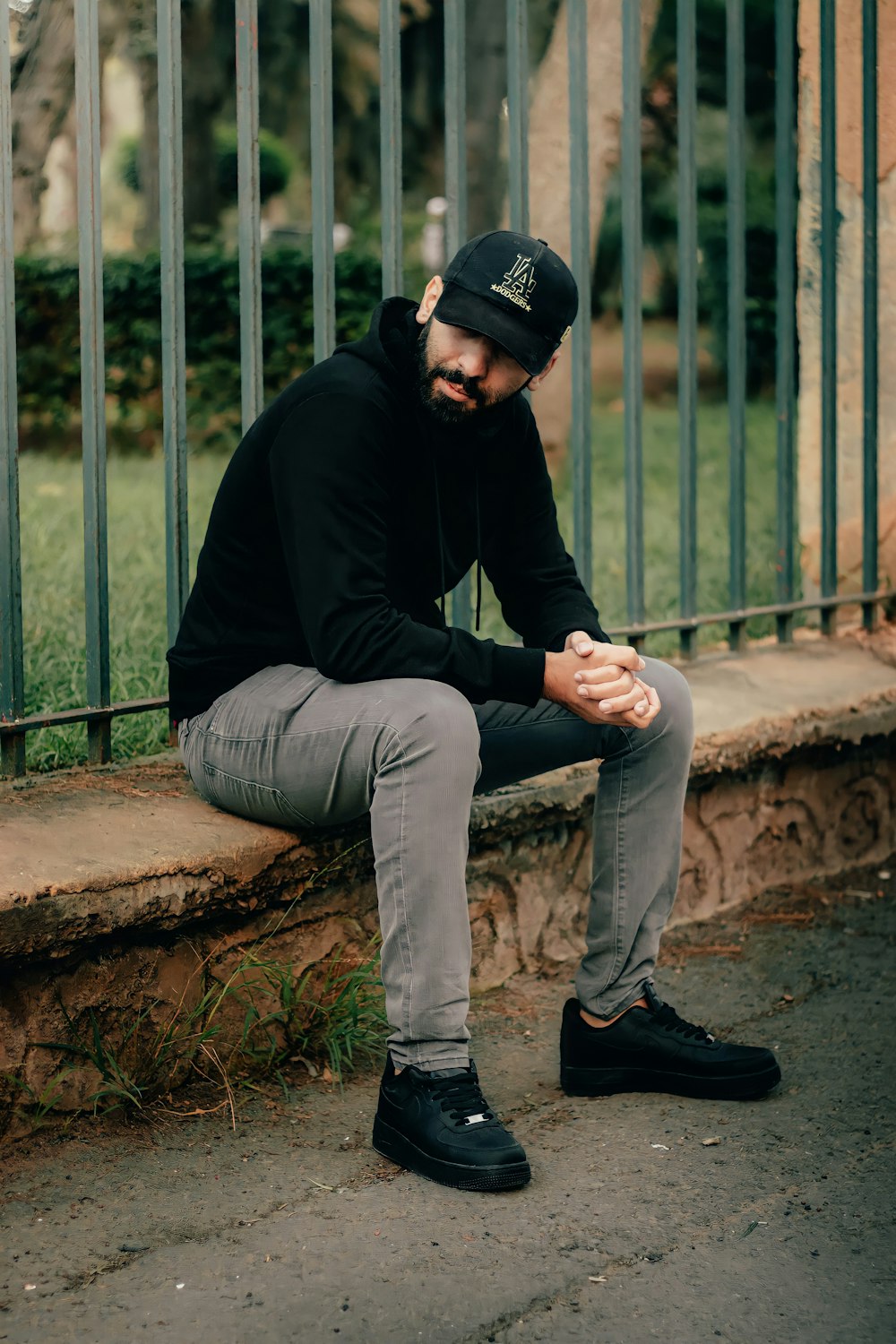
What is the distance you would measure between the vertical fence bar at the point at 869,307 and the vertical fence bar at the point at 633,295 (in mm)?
892

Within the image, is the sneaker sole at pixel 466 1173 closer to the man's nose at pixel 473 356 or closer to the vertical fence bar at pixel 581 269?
the man's nose at pixel 473 356

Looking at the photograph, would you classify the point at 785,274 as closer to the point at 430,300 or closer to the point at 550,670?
the point at 430,300

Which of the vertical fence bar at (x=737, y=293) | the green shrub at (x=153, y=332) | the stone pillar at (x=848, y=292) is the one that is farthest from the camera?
the green shrub at (x=153, y=332)

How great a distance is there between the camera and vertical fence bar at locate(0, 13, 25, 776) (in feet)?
9.07

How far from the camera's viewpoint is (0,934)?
2400 millimetres

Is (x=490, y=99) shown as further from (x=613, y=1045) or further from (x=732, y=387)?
(x=613, y=1045)

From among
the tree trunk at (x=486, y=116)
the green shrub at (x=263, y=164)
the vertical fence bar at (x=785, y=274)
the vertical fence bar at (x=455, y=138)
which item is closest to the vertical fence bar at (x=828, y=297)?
the vertical fence bar at (x=785, y=274)

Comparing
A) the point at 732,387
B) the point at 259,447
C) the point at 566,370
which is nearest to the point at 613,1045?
the point at 259,447

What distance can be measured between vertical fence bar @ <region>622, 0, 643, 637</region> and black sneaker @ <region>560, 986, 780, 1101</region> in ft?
4.38

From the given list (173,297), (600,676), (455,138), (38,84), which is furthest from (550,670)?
(38,84)

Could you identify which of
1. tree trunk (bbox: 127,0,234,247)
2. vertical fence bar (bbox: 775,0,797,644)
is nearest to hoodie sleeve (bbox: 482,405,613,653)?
vertical fence bar (bbox: 775,0,797,644)

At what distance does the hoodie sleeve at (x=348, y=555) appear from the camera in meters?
2.59

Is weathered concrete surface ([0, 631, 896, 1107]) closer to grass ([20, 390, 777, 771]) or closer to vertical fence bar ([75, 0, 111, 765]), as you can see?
vertical fence bar ([75, 0, 111, 765])

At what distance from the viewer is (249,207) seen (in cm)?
312
